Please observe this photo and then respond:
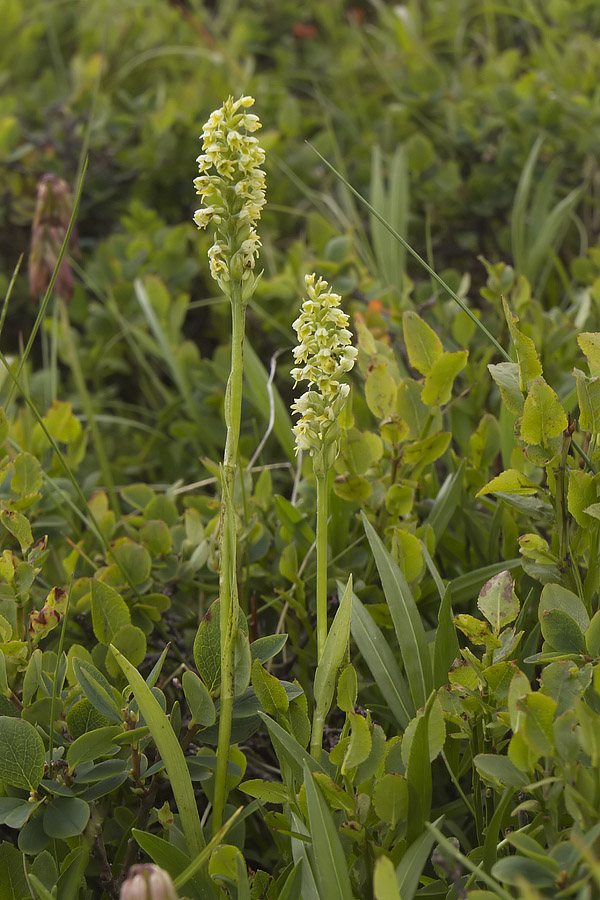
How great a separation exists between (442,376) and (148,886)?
79 centimetres

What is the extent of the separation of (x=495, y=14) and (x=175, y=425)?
8.51ft

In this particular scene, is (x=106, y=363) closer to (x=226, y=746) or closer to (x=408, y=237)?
(x=408, y=237)

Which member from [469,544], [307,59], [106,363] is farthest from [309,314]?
[307,59]

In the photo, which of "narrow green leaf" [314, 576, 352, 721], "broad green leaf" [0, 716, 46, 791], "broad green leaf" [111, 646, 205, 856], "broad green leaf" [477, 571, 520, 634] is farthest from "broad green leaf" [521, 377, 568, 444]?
"broad green leaf" [0, 716, 46, 791]

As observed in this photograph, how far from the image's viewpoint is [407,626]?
1.06 m

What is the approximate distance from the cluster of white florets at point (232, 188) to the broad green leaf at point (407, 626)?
1.23ft

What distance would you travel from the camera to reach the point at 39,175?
2.37 m

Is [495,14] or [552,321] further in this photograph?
[495,14]

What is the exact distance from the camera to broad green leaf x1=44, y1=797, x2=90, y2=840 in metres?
0.86

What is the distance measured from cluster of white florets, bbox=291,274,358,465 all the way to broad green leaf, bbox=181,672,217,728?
0.27 meters

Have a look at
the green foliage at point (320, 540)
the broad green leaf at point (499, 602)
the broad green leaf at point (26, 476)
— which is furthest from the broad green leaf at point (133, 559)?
the broad green leaf at point (499, 602)

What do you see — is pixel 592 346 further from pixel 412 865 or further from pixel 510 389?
pixel 412 865

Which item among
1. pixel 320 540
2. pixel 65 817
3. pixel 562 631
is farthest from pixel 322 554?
pixel 65 817

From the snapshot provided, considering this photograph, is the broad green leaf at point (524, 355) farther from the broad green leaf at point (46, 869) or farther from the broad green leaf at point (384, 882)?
the broad green leaf at point (46, 869)
